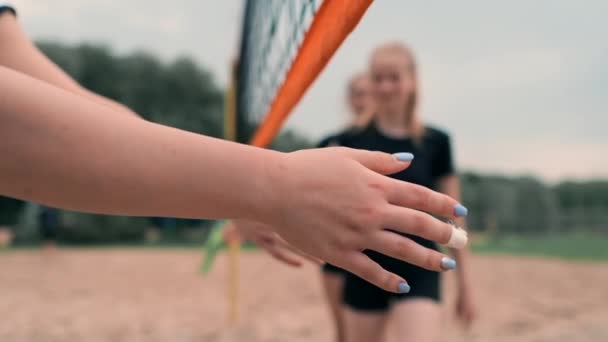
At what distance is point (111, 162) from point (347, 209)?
28 cm

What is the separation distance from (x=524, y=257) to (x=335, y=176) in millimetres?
12858

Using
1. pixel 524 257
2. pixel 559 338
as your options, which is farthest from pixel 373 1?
pixel 524 257

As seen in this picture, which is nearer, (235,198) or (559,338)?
(235,198)

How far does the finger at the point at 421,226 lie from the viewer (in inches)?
28.8

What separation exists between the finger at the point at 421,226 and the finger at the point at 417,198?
1 cm

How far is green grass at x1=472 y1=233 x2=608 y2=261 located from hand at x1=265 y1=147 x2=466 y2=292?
43.5ft

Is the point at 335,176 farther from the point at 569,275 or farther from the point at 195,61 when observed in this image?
the point at 195,61

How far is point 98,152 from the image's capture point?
0.69 meters

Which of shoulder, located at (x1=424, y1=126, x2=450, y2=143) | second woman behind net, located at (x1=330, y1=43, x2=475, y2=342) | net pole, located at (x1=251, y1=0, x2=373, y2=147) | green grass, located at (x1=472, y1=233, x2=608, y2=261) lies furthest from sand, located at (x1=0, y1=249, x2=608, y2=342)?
net pole, located at (x1=251, y1=0, x2=373, y2=147)

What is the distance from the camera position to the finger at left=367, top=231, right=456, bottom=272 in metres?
0.74

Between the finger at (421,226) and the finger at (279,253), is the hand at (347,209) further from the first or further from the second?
the finger at (279,253)

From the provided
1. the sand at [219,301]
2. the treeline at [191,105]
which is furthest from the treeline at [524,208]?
the sand at [219,301]

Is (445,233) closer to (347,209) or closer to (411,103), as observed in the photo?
(347,209)

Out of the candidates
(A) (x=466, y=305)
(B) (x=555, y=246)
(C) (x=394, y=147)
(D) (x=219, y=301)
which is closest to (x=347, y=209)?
(C) (x=394, y=147)
